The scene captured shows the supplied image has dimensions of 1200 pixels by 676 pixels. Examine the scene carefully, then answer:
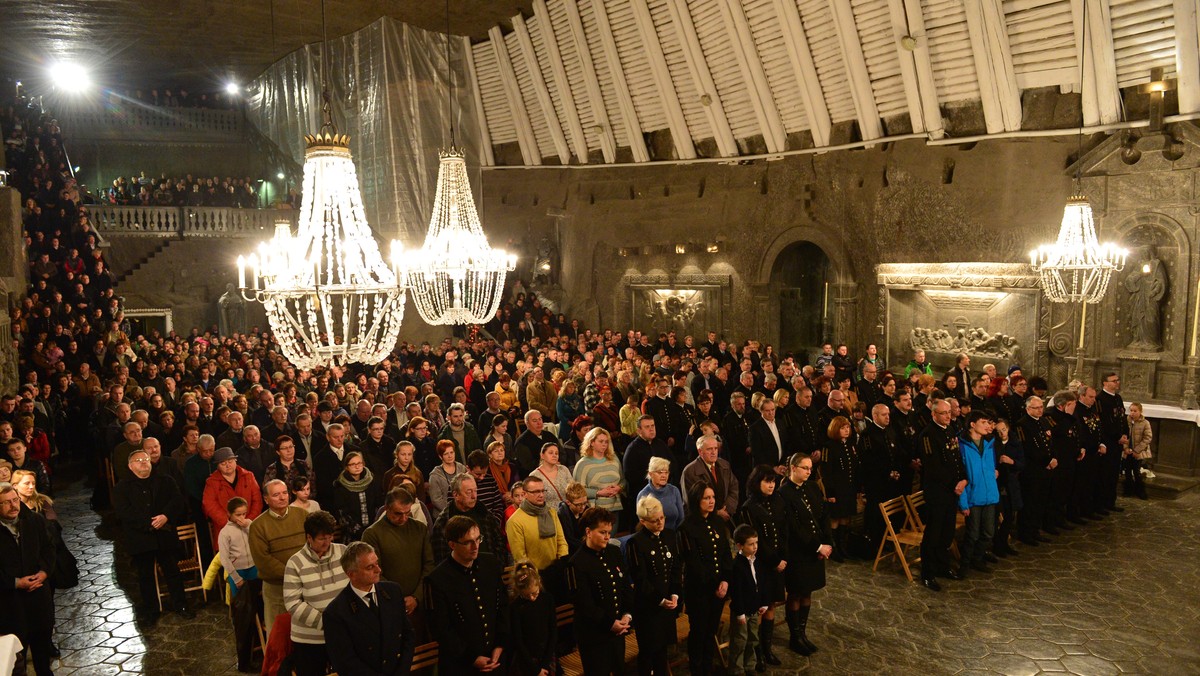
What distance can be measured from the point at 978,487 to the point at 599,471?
3.31m

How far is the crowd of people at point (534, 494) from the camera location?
4438 mm

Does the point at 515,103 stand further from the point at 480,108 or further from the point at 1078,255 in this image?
the point at 1078,255

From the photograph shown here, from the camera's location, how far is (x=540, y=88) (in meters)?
16.5

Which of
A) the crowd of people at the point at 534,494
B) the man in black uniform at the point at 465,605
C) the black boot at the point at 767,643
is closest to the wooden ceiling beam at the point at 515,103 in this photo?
the crowd of people at the point at 534,494

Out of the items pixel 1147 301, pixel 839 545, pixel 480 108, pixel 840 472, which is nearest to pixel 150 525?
pixel 840 472

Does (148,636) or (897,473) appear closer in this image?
(148,636)

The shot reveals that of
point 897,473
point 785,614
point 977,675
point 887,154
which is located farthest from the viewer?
point 887,154

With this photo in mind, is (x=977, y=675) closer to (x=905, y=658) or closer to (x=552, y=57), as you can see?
(x=905, y=658)

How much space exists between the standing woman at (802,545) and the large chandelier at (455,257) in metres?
3.35

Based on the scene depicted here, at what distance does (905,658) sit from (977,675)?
45 cm

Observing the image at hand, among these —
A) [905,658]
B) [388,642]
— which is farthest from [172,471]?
[905,658]

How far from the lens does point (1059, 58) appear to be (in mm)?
10250

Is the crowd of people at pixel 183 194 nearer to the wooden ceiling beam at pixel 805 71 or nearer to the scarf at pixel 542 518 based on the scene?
the wooden ceiling beam at pixel 805 71

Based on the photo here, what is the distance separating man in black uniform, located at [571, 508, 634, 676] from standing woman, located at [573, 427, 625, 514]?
154cm
